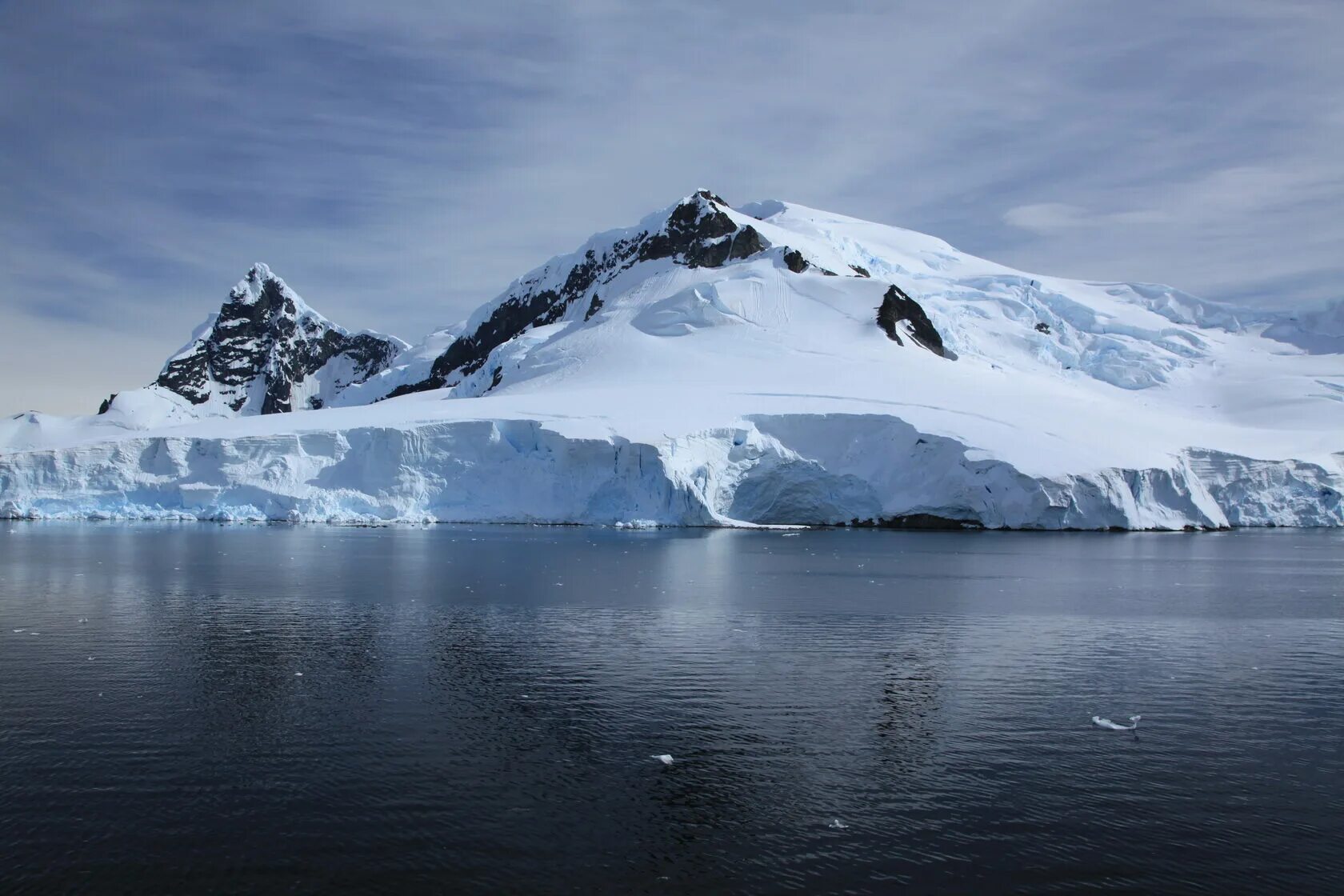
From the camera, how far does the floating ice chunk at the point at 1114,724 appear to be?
13484 mm

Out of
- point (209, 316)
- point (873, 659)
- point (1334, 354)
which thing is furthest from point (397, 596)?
point (209, 316)

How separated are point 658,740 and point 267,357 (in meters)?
157

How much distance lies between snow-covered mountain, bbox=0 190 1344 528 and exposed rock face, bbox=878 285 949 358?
24 cm

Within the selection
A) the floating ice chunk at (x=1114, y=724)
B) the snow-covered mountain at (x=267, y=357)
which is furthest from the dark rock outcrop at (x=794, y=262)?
the snow-covered mountain at (x=267, y=357)

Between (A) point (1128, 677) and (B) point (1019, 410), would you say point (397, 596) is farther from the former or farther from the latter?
(B) point (1019, 410)

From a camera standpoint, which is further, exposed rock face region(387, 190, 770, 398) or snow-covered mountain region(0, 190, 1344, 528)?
exposed rock face region(387, 190, 770, 398)

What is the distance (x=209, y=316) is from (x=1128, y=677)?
168716mm

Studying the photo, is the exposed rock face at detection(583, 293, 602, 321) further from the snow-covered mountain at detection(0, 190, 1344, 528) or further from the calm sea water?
the calm sea water

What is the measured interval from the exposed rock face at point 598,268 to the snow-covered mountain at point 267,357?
4246 centimetres

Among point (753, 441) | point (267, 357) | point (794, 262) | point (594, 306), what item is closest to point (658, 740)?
point (753, 441)

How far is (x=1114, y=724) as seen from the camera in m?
13.6

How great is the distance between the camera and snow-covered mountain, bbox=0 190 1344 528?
161 feet

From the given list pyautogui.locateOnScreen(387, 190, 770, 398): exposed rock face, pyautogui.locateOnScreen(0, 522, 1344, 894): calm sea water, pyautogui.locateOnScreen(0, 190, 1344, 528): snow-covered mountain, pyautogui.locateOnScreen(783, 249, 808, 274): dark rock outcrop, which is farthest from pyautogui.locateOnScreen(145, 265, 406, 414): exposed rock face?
pyautogui.locateOnScreen(0, 522, 1344, 894): calm sea water

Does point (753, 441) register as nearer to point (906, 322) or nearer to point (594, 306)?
point (906, 322)
